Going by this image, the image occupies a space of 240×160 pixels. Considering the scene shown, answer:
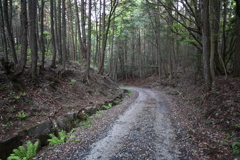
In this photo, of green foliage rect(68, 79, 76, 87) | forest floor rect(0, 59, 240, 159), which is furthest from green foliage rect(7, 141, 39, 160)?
green foliage rect(68, 79, 76, 87)

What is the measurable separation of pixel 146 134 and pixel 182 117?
10.2ft

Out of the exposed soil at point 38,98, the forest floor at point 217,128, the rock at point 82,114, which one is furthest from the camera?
the rock at point 82,114

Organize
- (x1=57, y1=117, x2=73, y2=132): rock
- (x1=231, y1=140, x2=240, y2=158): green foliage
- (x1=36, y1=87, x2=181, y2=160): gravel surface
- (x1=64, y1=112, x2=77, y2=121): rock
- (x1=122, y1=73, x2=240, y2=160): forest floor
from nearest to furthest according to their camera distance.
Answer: (x1=231, y1=140, x2=240, y2=158): green foliage → (x1=122, y1=73, x2=240, y2=160): forest floor → (x1=36, y1=87, x2=181, y2=160): gravel surface → (x1=57, y1=117, x2=73, y2=132): rock → (x1=64, y1=112, x2=77, y2=121): rock

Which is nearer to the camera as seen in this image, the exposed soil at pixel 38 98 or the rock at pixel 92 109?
the exposed soil at pixel 38 98

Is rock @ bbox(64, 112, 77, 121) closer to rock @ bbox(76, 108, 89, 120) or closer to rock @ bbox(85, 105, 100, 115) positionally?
rock @ bbox(76, 108, 89, 120)

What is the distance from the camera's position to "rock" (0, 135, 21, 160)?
4.58 m

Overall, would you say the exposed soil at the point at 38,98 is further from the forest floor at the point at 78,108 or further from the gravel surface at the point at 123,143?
the gravel surface at the point at 123,143

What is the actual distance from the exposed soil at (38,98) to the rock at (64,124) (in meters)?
0.42

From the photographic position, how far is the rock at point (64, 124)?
22.3 ft

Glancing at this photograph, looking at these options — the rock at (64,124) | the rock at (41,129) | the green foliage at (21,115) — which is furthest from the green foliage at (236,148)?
the green foliage at (21,115)

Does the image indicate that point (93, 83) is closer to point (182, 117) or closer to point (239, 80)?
point (182, 117)

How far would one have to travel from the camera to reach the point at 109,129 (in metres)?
6.50

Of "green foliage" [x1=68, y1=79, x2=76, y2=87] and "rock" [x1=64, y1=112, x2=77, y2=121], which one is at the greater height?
"green foliage" [x1=68, y1=79, x2=76, y2=87]

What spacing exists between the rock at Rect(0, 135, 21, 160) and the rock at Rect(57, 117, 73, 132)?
1.79m
